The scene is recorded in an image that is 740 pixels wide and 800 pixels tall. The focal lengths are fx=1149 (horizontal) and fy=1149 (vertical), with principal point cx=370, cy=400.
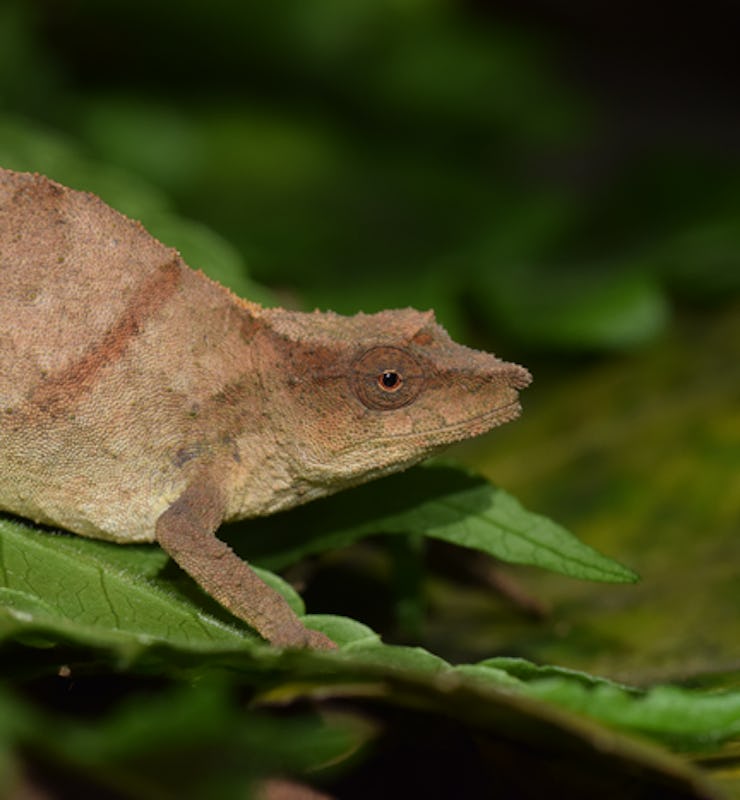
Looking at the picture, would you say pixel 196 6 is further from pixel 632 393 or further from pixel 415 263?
pixel 632 393

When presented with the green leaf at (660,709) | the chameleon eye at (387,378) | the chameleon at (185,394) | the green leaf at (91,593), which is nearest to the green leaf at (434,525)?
the chameleon at (185,394)

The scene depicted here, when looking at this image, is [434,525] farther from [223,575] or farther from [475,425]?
[223,575]

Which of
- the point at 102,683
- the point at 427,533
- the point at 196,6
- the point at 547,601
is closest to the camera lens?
the point at 102,683

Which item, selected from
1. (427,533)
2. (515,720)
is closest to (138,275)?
(427,533)

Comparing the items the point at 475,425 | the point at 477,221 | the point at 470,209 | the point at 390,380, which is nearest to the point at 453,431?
the point at 475,425

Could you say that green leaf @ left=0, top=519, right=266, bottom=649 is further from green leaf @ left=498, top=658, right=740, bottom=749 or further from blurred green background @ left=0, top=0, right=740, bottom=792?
blurred green background @ left=0, top=0, right=740, bottom=792
